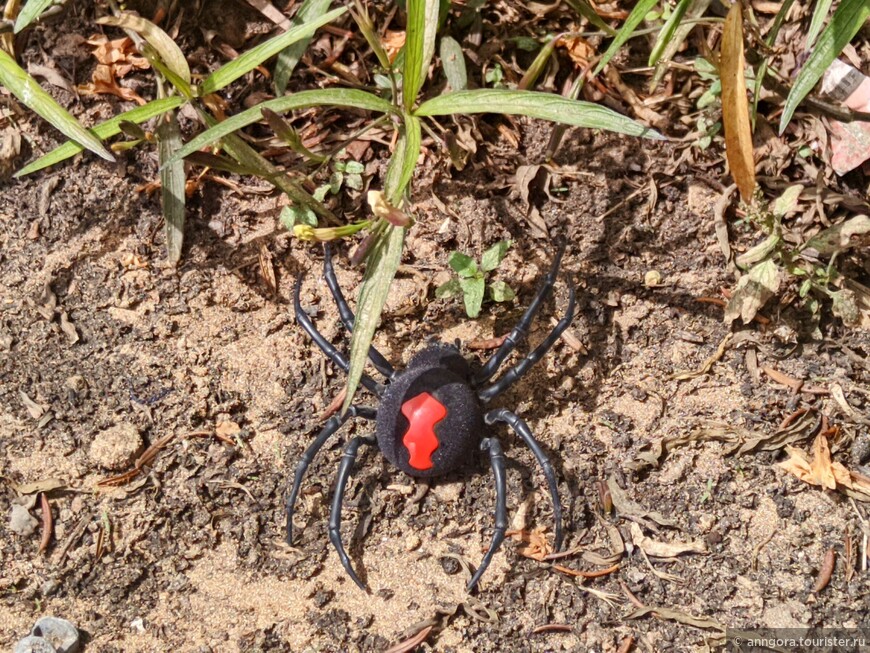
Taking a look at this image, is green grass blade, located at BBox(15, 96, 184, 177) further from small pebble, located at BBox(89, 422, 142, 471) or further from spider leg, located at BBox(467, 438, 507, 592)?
spider leg, located at BBox(467, 438, 507, 592)

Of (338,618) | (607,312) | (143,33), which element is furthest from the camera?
(607,312)

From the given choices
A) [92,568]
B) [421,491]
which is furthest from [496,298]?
[92,568]

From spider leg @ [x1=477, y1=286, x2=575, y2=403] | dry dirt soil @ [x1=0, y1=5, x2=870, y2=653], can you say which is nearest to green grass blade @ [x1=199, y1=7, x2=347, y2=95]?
dry dirt soil @ [x1=0, y1=5, x2=870, y2=653]

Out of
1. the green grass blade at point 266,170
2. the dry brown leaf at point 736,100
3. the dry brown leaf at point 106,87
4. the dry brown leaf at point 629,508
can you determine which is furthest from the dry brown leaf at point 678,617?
the dry brown leaf at point 106,87

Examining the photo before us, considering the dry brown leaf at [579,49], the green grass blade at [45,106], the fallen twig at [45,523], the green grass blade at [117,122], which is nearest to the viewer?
the green grass blade at [45,106]

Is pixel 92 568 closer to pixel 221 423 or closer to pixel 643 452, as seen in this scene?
pixel 221 423

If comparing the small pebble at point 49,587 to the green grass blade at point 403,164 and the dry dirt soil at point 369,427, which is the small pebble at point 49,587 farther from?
the green grass blade at point 403,164
